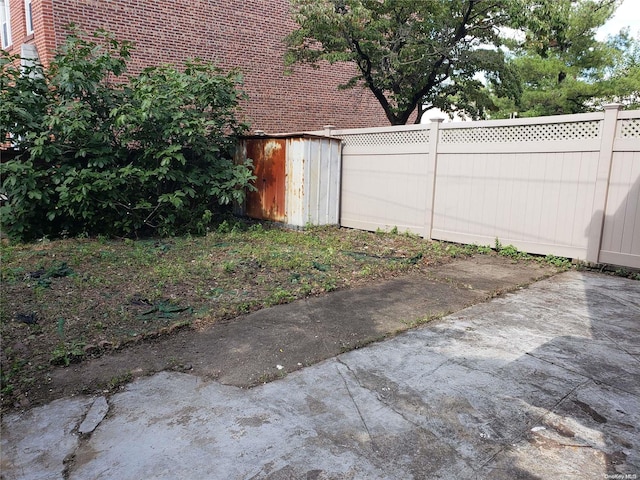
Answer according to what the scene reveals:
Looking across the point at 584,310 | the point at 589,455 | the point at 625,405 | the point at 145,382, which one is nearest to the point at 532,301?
the point at 584,310

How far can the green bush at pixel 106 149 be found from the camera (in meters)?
7.07

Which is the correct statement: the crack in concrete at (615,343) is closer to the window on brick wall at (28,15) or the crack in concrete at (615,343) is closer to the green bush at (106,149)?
the green bush at (106,149)

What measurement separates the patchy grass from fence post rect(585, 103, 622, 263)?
5.84 ft

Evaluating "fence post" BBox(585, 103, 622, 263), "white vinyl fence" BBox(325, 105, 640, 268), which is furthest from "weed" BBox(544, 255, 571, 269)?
"fence post" BBox(585, 103, 622, 263)

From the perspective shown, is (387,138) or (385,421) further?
(387,138)

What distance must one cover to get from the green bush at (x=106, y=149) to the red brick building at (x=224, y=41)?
9.16 feet

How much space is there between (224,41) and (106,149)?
20.3 feet

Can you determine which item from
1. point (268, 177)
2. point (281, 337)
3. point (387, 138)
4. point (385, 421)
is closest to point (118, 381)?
point (281, 337)

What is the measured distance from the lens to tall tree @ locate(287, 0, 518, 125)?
9.77 metres

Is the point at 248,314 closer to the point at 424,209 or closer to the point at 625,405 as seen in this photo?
the point at 625,405

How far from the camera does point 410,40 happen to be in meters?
10.4

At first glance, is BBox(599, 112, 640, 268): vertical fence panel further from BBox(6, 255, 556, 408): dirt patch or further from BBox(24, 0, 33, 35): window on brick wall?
BBox(24, 0, 33, 35): window on brick wall

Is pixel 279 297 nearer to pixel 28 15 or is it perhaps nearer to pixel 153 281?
pixel 153 281

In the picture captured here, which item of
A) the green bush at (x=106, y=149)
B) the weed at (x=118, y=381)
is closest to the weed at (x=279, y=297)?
the weed at (x=118, y=381)
